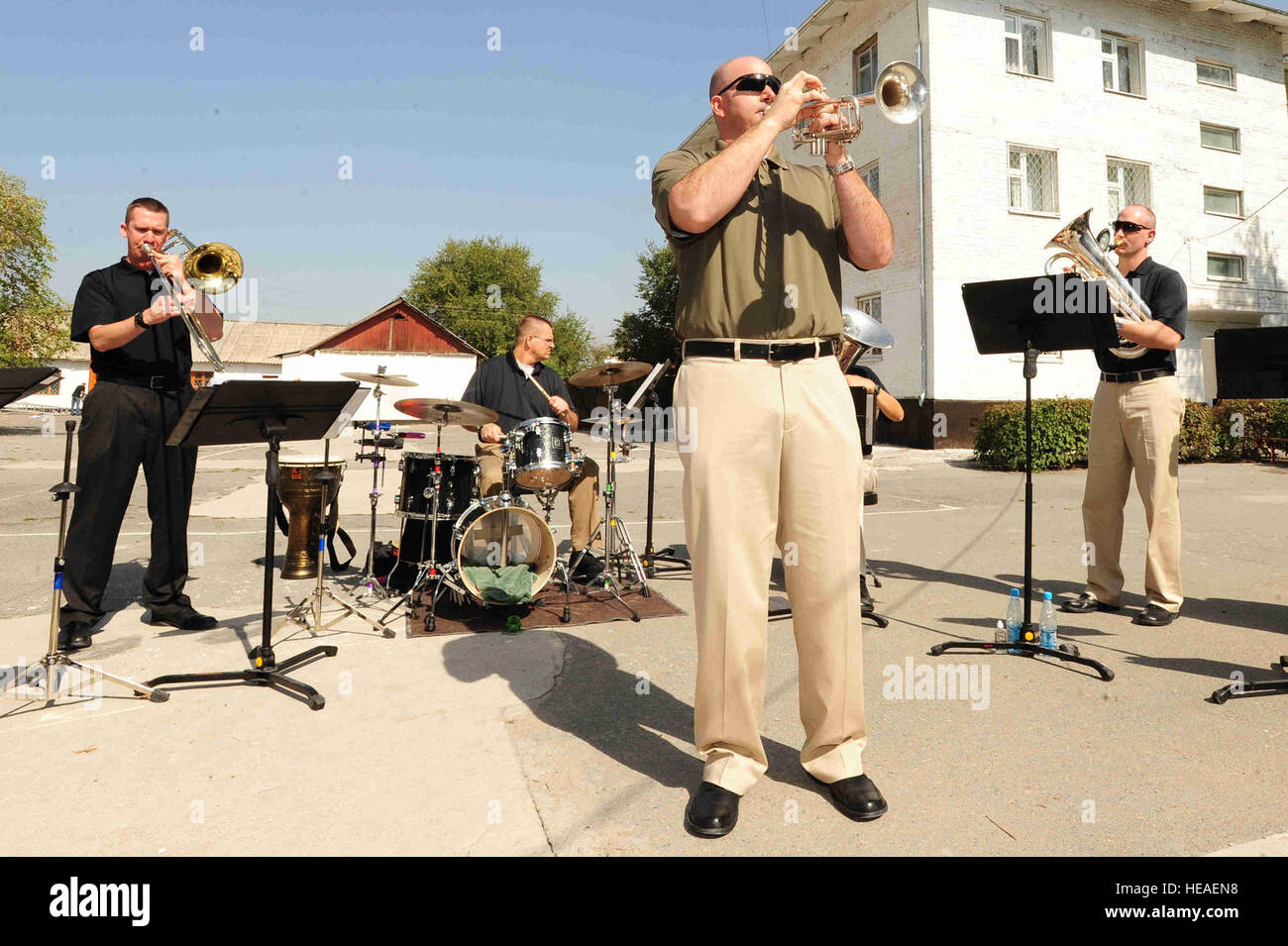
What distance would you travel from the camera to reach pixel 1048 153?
20906mm

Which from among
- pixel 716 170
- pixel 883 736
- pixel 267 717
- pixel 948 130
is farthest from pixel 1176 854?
pixel 948 130

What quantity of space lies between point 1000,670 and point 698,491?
2.52 m

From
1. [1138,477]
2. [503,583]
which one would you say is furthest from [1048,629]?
[503,583]

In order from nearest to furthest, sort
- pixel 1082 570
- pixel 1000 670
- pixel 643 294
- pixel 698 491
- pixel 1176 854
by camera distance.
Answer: pixel 1176 854, pixel 698 491, pixel 1000 670, pixel 1082 570, pixel 643 294

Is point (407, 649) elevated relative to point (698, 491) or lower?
lower

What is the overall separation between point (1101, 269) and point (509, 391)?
4526mm

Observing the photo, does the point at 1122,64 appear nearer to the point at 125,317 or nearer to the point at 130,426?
the point at 125,317

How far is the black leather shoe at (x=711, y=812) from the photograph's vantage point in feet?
8.71

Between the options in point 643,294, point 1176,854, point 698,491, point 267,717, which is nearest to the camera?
point 1176,854

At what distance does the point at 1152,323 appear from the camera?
5.14 m

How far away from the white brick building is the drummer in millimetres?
14772

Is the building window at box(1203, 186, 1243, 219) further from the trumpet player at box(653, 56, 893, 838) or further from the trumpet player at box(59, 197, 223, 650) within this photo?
the trumpet player at box(59, 197, 223, 650)

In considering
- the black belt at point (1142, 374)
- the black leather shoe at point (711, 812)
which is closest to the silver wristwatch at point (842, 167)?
the black leather shoe at point (711, 812)

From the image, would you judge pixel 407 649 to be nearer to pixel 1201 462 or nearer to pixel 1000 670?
pixel 1000 670
